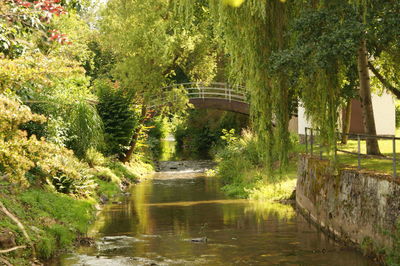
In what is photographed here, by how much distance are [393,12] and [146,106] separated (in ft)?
80.0

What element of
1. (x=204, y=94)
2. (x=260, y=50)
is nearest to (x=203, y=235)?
(x=260, y=50)

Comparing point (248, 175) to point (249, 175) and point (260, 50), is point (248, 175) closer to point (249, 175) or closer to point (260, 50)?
point (249, 175)

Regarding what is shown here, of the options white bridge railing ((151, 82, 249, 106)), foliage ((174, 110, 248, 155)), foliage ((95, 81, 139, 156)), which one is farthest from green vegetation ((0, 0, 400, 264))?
foliage ((174, 110, 248, 155))

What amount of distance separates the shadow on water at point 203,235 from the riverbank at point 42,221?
456 mm

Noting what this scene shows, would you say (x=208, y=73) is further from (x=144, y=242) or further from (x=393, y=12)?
(x=393, y=12)

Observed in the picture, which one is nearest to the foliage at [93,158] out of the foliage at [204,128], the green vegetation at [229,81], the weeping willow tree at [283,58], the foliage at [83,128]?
the green vegetation at [229,81]

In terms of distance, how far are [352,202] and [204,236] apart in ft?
14.5

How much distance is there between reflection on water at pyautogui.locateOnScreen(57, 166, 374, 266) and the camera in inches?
549

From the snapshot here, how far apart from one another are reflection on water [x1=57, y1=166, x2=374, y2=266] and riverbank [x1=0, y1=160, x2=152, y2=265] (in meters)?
0.48

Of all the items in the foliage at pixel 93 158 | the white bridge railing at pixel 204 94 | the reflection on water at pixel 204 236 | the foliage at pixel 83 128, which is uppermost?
the white bridge railing at pixel 204 94

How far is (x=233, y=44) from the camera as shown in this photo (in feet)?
46.1

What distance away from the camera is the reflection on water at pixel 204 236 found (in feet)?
45.8

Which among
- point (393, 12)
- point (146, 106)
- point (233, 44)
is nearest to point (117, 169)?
point (146, 106)

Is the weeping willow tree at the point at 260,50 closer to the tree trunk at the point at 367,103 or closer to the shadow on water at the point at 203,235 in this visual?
the shadow on water at the point at 203,235
